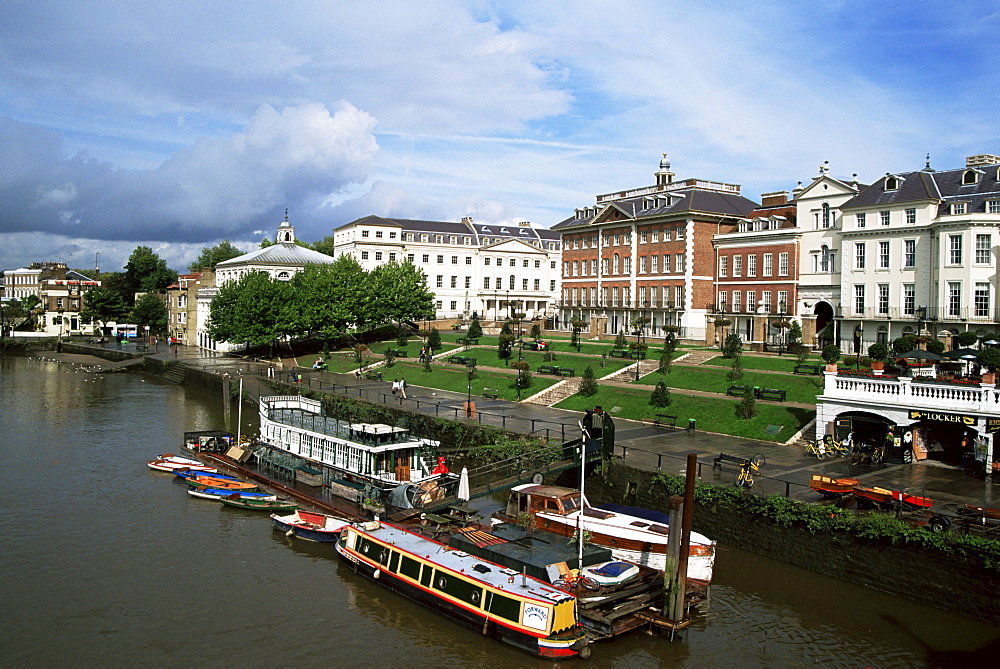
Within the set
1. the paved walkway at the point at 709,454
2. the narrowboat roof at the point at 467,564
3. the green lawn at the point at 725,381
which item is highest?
the green lawn at the point at 725,381

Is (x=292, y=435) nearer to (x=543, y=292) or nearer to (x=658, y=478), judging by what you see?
(x=658, y=478)

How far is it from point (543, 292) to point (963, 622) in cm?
10221

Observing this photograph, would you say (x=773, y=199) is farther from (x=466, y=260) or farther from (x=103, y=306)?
(x=103, y=306)

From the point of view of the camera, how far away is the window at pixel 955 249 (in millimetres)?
52344

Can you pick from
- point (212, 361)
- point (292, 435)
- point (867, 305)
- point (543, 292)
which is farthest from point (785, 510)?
point (543, 292)

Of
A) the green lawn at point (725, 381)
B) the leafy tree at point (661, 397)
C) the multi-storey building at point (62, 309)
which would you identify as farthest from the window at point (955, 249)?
the multi-storey building at point (62, 309)

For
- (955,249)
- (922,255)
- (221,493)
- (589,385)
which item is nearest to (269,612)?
(221,493)

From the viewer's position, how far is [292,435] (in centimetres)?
3975

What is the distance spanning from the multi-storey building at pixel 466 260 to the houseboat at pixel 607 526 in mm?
84063

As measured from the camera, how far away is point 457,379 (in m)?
61.1

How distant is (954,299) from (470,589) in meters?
44.8

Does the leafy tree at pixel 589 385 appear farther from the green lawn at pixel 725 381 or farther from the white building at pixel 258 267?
Result: the white building at pixel 258 267

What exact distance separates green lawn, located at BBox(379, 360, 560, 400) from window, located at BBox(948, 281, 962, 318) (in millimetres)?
27190

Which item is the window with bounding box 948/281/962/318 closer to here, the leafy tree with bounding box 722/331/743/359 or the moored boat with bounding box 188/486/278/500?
the leafy tree with bounding box 722/331/743/359
